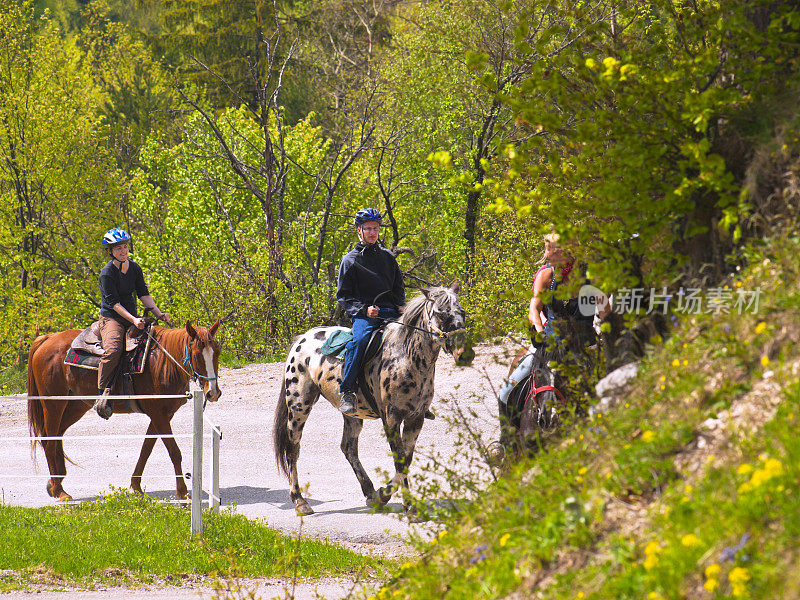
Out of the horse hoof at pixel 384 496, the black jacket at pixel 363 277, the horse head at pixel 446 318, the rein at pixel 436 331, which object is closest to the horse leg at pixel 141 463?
the black jacket at pixel 363 277

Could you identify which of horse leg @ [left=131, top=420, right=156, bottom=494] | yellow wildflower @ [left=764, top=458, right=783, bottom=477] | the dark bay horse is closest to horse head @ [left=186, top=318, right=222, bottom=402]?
the dark bay horse

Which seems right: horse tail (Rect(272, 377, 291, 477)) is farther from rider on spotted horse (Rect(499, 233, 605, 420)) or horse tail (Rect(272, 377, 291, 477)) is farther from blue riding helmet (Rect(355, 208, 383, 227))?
rider on spotted horse (Rect(499, 233, 605, 420))

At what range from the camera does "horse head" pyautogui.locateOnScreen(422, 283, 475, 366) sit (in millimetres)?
8664

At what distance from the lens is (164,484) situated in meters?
11.9

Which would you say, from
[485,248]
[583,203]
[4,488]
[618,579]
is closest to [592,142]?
[583,203]

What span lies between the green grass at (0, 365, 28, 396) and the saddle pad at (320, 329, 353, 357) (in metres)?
17.4

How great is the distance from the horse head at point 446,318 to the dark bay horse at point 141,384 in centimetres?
294

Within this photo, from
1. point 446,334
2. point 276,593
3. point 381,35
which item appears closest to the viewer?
point 276,593

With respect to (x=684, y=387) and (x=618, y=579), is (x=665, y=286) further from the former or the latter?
(x=618, y=579)

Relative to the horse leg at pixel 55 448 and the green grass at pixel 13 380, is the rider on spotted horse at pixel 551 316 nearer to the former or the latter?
the horse leg at pixel 55 448

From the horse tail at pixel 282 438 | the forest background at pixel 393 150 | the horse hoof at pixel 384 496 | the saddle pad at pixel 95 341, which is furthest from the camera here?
the saddle pad at pixel 95 341

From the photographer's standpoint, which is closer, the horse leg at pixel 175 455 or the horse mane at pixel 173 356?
the horse leg at pixel 175 455

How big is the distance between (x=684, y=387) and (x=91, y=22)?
48548 mm

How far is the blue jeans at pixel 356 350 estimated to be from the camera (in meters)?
9.54
